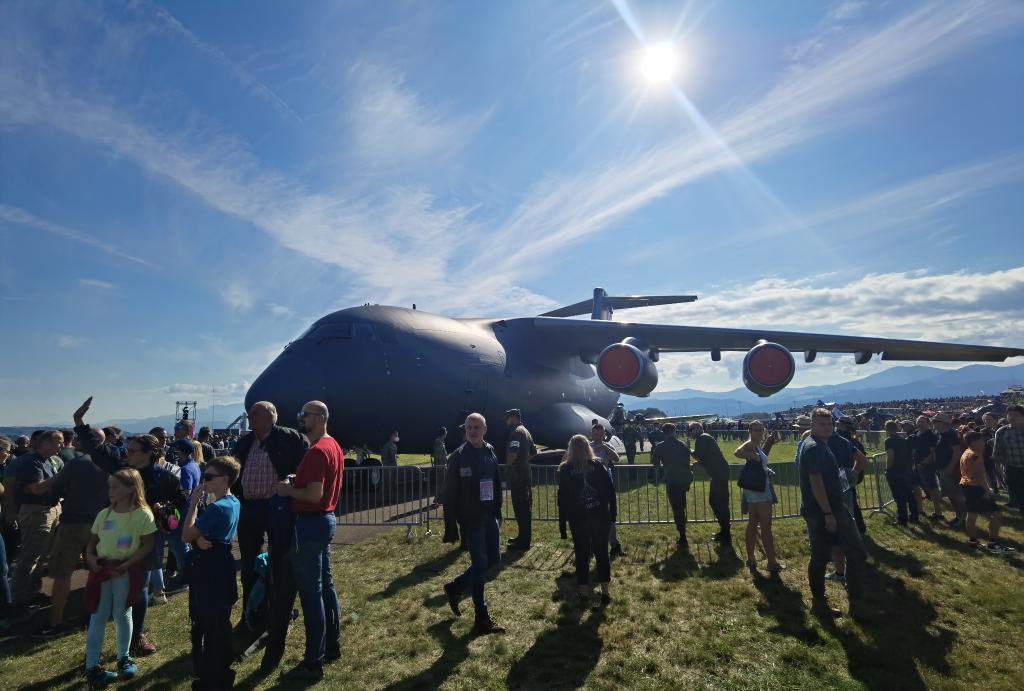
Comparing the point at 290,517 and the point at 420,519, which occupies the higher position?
the point at 290,517

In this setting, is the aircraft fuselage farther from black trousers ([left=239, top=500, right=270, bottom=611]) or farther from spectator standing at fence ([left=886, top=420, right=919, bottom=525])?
spectator standing at fence ([left=886, top=420, right=919, bottom=525])

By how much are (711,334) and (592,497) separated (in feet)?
37.3

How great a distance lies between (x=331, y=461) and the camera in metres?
4.29

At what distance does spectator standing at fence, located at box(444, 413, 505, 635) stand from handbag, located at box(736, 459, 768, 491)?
130 inches

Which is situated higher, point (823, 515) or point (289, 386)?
point (289, 386)

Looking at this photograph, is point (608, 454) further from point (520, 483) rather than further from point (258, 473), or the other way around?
point (258, 473)

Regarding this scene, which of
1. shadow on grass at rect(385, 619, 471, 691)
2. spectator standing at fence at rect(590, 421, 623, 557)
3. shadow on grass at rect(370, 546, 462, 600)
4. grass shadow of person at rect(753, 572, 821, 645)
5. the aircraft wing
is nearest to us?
shadow on grass at rect(385, 619, 471, 691)

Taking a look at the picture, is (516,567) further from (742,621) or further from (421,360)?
(421,360)

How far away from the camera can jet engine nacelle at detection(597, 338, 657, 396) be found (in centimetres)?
1306

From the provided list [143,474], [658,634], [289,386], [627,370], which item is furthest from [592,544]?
[627,370]

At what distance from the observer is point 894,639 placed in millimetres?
4609

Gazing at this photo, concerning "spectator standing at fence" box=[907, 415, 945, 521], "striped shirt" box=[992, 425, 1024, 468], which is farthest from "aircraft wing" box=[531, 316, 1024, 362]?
"striped shirt" box=[992, 425, 1024, 468]

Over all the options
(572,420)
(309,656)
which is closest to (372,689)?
(309,656)

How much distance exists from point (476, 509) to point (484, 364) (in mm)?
9279
